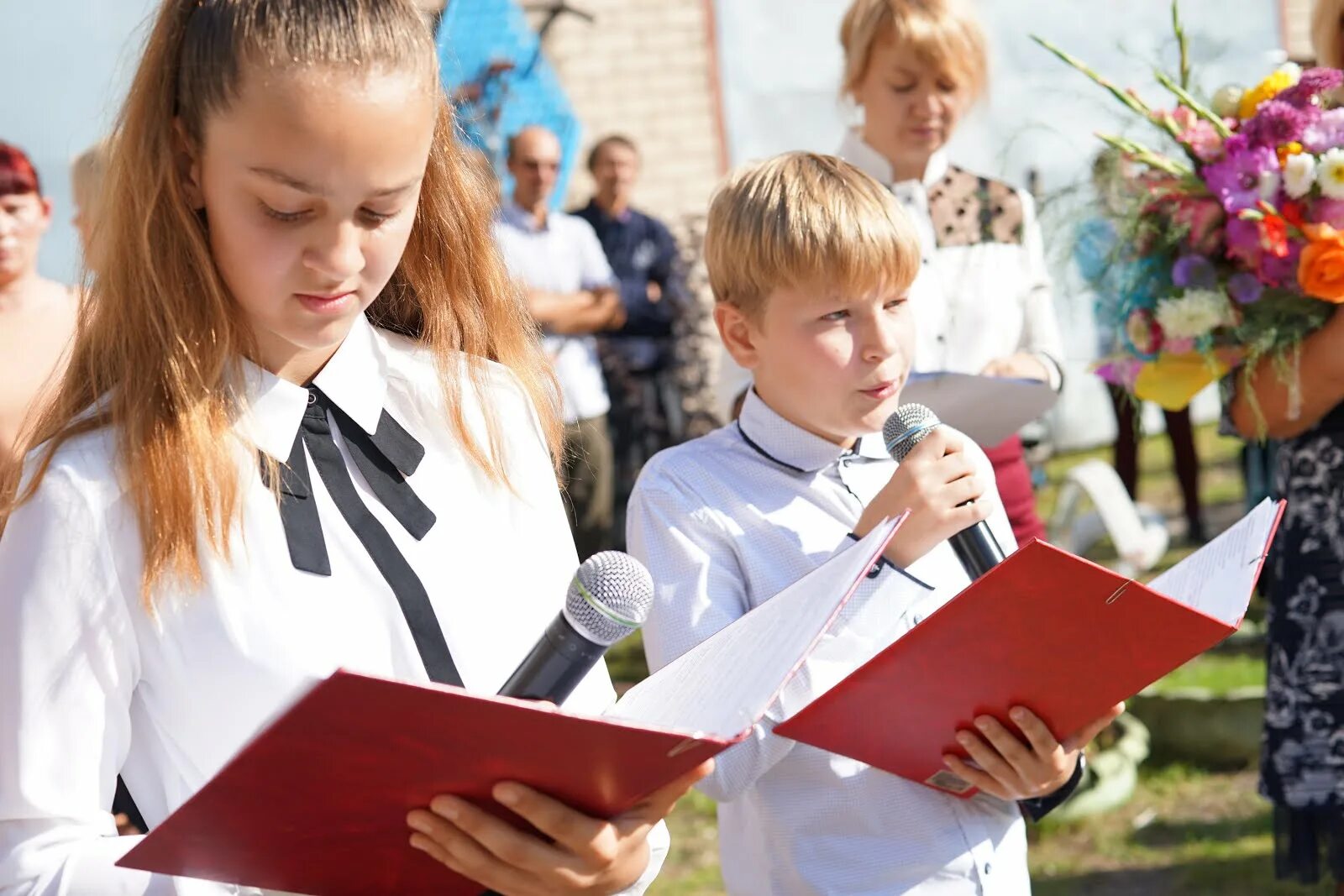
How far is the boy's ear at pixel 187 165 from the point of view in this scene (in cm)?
151

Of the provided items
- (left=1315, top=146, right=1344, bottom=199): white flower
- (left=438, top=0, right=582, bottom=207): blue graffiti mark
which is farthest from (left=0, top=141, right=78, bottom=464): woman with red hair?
(left=438, top=0, right=582, bottom=207): blue graffiti mark

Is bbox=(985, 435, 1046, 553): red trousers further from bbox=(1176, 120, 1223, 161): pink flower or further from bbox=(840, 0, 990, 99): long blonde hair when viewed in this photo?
bbox=(840, 0, 990, 99): long blonde hair

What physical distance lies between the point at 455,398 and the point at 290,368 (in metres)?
0.20

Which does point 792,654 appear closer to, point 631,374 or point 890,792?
point 890,792

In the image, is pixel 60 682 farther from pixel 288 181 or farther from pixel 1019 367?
pixel 1019 367

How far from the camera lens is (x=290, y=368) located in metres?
1.61

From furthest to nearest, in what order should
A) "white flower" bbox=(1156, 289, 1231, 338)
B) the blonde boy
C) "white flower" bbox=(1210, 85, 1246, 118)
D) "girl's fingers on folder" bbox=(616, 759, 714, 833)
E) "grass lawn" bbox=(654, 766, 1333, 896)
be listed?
"grass lawn" bbox=(654, 766, 1333, 896) < "white flower" bbox=(1210, 85, 1246, 118) < "white flower" bbox=(1156, 289, 1231, 338) < the blonde boy < "girl's fingers on folder" bbox=(616, 759, 714, 833)

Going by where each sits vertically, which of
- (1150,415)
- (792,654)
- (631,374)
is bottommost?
(1150,415)

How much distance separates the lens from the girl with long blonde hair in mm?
1403

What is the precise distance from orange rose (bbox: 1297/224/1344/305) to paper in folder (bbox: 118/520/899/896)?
160 centimetres

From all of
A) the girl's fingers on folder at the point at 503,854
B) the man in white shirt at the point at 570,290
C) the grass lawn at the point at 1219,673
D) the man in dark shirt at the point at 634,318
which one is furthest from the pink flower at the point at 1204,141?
the man in dark shirt at the point at 634,318

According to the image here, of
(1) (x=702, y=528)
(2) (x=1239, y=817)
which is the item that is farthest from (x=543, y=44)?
(1) (x=702, y=528)

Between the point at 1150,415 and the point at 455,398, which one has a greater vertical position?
the point at 455,398

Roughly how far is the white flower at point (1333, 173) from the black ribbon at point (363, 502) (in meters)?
→ 1.96
